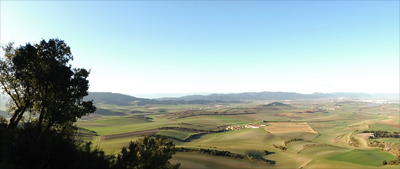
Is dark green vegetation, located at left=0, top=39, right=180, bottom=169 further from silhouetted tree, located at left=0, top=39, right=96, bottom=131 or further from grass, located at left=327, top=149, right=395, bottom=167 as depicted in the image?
grass, located at left=327, top=149, right=395, bottom=167

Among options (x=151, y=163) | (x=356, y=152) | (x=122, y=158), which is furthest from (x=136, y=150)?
(x=356, y=152)

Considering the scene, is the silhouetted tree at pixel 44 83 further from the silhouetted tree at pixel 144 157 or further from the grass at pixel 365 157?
the grass at pixel 365 157

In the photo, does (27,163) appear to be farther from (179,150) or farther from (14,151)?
(179,150)

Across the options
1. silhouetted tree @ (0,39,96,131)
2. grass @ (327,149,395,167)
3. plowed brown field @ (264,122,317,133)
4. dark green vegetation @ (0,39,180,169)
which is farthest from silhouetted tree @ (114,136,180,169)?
plowed brown field @ (264,122,317,133)

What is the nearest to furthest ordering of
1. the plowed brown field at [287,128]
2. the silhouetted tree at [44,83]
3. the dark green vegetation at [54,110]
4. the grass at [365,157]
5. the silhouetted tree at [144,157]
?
the dark green vegetation at [54,110]
the silhouetted tree at [144,157]
the silhouetted tree at [44,83]
the grass at [365,157]
the plowed brown field at [287,128]

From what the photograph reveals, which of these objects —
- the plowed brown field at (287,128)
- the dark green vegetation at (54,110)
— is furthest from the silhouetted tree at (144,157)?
the plowed brown field at (287,128)

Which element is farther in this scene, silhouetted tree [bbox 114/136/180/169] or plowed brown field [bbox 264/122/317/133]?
plowed brown field [bbox 264/122/317/133]
